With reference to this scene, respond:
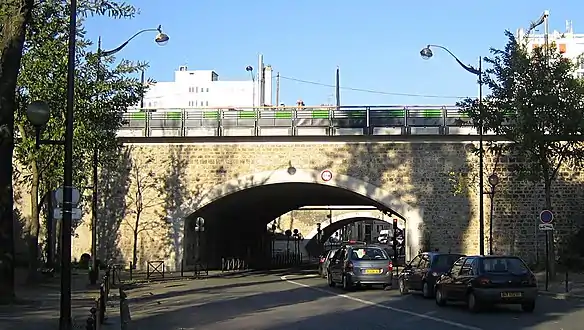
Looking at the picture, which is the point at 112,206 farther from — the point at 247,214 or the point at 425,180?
the point at 425,180

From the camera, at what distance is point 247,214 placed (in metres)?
50.8

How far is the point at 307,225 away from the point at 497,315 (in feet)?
193

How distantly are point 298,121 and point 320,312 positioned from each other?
68.1ft

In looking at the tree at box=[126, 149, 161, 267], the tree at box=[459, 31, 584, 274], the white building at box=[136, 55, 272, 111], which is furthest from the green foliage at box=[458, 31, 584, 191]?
the white building at box=[136, 55, 272, 111]

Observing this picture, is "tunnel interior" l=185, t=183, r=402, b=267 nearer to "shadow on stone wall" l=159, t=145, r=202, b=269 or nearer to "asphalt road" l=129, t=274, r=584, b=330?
"shadow on stone wall" l=159, t=145, r=202, b=269

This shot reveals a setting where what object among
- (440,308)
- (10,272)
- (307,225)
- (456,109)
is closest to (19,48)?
(10,272)

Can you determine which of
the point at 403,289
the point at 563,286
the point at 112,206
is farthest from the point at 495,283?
the point at 112,206

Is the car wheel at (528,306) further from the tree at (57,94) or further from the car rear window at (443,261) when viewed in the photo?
the tree at (57,94)

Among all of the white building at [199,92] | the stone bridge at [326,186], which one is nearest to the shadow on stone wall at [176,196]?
the stone bridge at [326,186]

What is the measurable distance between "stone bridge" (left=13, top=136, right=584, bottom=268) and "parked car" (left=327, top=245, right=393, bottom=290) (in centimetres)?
1197

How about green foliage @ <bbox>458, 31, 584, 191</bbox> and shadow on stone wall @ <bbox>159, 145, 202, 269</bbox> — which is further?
shadow on stone wall @ <bbox>159, 145, 202, 269</bbox>

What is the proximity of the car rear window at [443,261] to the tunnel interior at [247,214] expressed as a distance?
16136mm

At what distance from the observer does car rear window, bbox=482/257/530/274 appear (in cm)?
1722

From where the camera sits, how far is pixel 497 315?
54.3 feet
